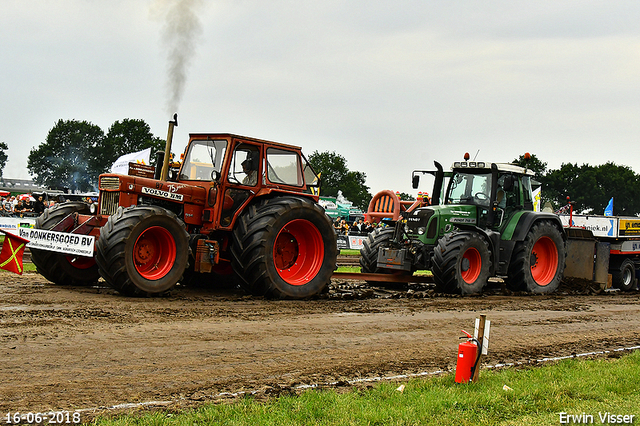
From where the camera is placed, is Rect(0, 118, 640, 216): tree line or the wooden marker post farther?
Rect(0, 118, 640, 216): tree line

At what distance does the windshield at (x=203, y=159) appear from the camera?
10.5 m

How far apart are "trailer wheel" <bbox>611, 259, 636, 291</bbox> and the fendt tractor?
8347 millimetres

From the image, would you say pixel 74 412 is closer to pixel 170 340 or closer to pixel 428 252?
pixel 170 340

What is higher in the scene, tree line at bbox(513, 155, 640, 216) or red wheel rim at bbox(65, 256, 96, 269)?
tree line at bbox(513, 155, 640, 216)

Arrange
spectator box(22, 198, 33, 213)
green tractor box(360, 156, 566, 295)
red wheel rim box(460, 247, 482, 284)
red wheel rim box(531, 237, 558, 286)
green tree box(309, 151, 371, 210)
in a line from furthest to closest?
green tree box(309, 151, 371, 210)
spectator box(22, 198, 33, 213)
red wheel rim box(531, 237, 558, 286)
red wheel rim box(460, 247, 482, 284)
green tractor box(360, 156, 566, 295)

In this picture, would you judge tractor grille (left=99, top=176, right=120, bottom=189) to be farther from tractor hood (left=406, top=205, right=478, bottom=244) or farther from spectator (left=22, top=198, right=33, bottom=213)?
spectator (left=22, top=198, right=33, bottom=213)

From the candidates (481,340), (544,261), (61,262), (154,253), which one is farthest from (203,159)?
(544,261)

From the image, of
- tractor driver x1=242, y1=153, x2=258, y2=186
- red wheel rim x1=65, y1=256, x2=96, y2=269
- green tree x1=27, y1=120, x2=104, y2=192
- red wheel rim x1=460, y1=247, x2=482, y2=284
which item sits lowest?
red wheel rim x1=65, y1=256, x2=96, y2=269

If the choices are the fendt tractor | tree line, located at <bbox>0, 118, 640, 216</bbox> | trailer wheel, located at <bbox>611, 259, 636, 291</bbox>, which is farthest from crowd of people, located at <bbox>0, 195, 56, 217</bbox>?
tree line, located at <bbox>0, 118, 640, 216</bbox>

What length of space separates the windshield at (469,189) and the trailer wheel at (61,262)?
7077 millimetres

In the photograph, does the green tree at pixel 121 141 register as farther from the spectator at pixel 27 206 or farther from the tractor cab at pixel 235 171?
the tractor cab at pixel 235 171

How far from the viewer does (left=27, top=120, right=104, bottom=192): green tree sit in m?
73.4

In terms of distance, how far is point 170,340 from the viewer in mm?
6555

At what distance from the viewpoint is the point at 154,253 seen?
941 cm
